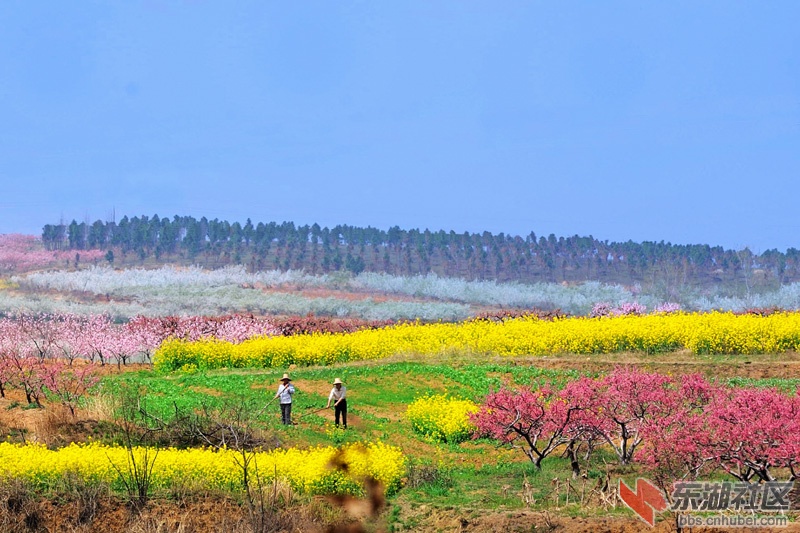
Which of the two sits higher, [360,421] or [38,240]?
[38,240]

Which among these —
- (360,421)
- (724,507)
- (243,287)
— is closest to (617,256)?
(243,287)

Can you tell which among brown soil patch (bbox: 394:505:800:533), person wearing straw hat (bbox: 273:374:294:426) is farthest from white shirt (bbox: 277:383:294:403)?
brown soil patch (bbox: 394:505:800:533)

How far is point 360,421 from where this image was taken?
21.6 meters

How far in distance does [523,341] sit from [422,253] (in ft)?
192

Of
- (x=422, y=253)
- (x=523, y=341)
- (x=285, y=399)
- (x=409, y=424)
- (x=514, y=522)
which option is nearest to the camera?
(x=514, y=522)

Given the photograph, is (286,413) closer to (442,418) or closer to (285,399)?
(285,399)

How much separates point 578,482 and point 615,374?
2784 millimetres

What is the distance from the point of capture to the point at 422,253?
89.8 meters

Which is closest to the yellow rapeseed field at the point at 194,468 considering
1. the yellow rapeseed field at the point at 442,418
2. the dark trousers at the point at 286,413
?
the dark trousers at the point at 286,413

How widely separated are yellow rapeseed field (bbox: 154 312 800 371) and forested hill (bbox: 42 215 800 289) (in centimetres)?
5142

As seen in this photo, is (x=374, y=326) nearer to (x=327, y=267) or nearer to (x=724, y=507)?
(x=724, y=507)

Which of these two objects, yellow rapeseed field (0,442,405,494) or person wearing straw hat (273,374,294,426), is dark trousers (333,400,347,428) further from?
yellow rapeseed field (0,442,405,494)
